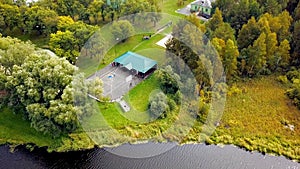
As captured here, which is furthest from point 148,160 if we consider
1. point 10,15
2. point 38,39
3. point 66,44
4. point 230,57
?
point 10,15

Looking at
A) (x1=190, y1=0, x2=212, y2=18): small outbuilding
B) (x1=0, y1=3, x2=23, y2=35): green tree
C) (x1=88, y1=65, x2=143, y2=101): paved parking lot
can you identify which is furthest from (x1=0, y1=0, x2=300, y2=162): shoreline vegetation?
(x1=190, y1=0, x2=212, y2=18): small outbuilding

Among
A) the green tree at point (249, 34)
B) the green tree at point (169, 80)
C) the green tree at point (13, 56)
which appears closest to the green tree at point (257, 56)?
the green tree at point (249, 34)

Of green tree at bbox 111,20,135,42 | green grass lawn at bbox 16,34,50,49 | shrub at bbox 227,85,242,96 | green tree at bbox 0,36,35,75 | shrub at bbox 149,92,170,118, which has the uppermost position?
green tree at bbox 0,36,35,75

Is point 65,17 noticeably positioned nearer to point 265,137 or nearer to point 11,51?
point 11,51

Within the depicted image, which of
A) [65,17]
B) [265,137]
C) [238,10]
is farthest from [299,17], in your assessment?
[65,17]

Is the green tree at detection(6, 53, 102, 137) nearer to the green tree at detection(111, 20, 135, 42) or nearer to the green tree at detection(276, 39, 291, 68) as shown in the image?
the green tree at detection(111, 20, 135, 42)

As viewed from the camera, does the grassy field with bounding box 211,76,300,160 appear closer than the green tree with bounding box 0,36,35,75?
Yes
